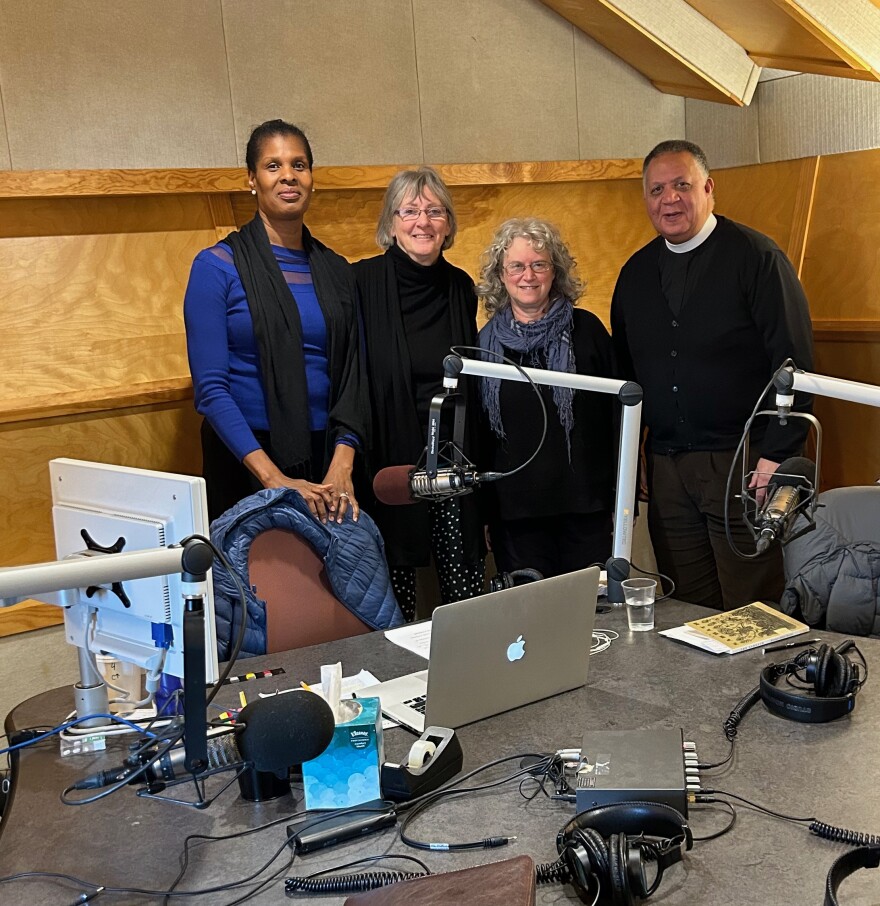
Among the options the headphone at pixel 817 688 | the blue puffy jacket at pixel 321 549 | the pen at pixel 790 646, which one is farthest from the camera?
the blue puffy jacket at pixel 321 549

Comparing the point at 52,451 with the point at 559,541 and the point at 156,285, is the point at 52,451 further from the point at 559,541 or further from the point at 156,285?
the point at 559,541

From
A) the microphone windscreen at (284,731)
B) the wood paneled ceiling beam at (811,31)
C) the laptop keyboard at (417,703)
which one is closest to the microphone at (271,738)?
the microphone windscreen at (284,731)

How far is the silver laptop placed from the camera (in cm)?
172

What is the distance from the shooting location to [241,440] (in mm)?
2854

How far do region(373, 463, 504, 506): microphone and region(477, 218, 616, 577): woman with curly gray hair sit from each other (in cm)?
89

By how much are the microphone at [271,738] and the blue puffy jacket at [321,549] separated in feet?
2.78

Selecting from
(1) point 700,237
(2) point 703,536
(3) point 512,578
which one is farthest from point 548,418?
(3) point 512,578

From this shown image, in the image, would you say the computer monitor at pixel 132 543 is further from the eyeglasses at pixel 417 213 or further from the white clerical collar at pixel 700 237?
the white clerical collar at pixel 700 237

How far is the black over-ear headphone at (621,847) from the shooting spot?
4.19 feet

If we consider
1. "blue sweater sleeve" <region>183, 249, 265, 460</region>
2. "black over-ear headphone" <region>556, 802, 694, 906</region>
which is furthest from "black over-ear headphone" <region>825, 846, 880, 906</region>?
"blue sweater sleeve" <region>183, 249, 265, 460</region>

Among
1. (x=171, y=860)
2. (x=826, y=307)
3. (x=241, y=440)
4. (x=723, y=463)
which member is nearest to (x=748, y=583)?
(x=723, y=463)

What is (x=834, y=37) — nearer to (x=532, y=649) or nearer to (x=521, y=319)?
(x=521, y=319)

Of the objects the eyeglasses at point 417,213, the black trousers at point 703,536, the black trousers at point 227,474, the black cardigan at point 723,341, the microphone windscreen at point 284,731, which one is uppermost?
the eyeglasses at point 417,213

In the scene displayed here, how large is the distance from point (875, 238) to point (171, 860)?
3.05 m
